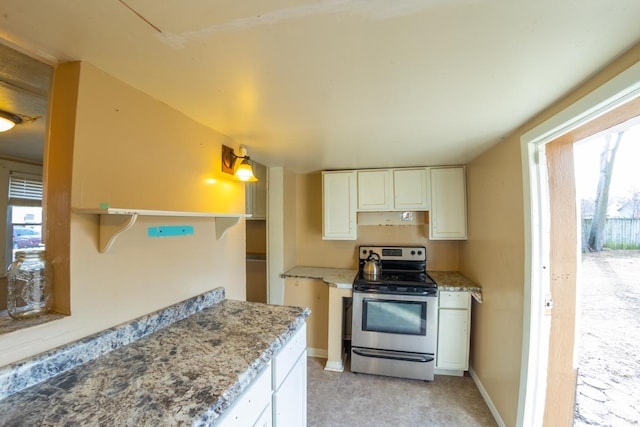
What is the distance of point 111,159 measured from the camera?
1.01m

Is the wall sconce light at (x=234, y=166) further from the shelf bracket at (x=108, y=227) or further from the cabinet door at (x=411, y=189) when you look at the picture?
the cabinet door at (x=411, y=189)

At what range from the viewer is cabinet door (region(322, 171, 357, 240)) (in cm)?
280

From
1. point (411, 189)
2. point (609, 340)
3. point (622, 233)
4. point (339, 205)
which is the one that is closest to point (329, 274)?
point (339, 205)

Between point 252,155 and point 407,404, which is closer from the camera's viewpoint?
point 407,404

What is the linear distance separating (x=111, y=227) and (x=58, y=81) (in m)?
0.57

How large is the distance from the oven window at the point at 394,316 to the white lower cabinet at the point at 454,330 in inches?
8.6

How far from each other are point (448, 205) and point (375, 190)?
0.77 metres

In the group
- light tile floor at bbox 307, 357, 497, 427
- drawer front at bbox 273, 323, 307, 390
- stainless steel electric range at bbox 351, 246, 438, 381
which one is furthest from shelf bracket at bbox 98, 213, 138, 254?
stainless steel electric range at bbox 351, 246, 438, 381

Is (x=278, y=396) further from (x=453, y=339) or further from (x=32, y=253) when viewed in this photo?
(x=453, y=339)

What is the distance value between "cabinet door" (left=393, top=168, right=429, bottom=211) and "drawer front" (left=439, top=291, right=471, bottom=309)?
2.87ft

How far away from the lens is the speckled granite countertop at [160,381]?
27.0 inches

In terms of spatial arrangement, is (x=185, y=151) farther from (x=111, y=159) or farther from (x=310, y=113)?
(x=310, y=113)

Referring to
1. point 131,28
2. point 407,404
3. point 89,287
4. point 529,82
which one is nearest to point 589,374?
point 407,404

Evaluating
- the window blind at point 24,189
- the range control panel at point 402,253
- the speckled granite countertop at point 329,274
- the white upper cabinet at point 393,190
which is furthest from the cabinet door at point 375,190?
the window blind at point 24,189
